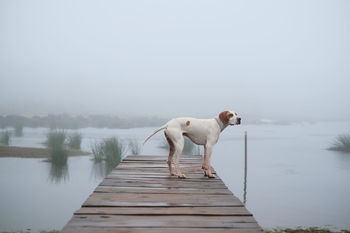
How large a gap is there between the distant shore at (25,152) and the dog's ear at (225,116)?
7.17m

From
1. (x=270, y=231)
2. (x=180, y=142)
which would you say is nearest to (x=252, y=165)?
(x=270, y=231)

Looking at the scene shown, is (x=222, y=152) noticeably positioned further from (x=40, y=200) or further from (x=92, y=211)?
(x=92, y=211)

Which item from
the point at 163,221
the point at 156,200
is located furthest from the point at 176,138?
the point at 163,221

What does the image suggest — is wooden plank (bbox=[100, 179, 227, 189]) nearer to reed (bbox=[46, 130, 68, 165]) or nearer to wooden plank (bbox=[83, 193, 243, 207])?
wooden plank (bbox=[83, 193, 243, 207])

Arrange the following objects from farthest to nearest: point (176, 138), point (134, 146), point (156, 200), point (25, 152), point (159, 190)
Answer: point (25, 152)
point (134, 146)
point (176, 138)
point (159, 190)
point (156, 200)

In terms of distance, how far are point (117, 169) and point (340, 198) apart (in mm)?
6552

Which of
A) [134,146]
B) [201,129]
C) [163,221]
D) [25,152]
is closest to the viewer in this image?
[163,221]

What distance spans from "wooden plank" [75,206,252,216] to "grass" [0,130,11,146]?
380 inches

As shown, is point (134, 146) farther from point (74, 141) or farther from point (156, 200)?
point (156, 200)

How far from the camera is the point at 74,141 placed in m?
9.93

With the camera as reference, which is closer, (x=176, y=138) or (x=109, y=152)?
(x=176, y=138)

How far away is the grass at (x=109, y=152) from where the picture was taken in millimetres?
8250

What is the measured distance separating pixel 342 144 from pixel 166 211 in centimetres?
1029

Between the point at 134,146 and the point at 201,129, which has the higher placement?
the point at 201,129
